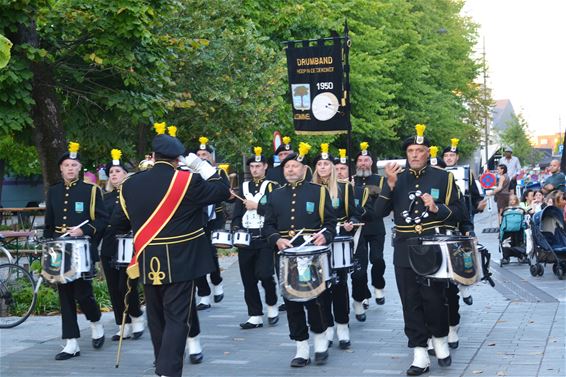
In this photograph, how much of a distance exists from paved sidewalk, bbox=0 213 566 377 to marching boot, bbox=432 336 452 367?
7 cm

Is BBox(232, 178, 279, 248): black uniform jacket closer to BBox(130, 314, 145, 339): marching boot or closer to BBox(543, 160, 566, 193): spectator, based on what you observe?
BBox(130, 314, 145, 339): marching boot

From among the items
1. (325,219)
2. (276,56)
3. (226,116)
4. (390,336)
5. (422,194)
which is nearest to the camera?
(422,194)

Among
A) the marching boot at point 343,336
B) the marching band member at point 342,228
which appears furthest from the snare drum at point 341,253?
the marching boot at point 343,336

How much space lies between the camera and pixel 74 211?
1083cm

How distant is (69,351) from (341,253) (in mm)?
2878

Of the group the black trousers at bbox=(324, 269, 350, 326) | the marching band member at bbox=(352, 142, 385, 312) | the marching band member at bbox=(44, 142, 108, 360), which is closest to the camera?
the black trousers at bbox=(324, 269, 350, 326)

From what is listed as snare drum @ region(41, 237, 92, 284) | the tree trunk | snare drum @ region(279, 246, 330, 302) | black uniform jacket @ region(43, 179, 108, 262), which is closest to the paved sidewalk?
snare drum @ region(279, 246, 330, 302)

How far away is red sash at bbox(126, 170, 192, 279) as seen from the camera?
8203mm

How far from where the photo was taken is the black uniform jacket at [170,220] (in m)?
8.24

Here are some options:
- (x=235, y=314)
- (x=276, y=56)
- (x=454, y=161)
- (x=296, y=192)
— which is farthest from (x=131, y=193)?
(x=276, y=56)

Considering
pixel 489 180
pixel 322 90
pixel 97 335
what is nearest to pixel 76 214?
pixel 97 335

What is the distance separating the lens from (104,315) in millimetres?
13523

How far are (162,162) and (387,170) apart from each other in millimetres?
2069

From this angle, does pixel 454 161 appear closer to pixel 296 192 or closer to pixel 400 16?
pixel 296 192
